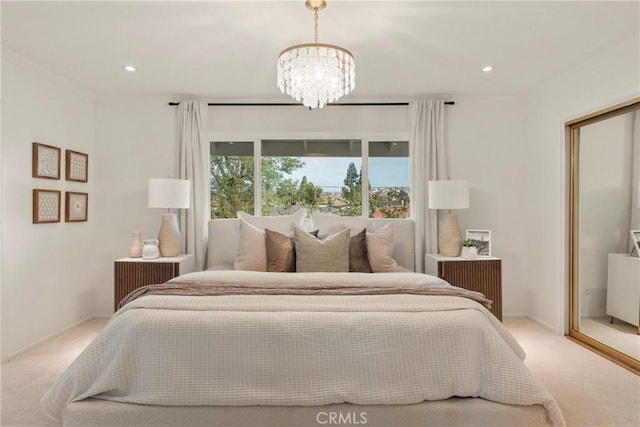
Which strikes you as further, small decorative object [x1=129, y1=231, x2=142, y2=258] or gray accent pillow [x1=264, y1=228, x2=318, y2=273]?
small decorative object [x1=129, y1=231, x2=142, y2=258]

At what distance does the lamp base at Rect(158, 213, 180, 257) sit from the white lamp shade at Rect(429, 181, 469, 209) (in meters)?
2.64

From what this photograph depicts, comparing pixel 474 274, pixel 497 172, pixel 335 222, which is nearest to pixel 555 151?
pixel 497 172

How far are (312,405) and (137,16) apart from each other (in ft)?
8.48

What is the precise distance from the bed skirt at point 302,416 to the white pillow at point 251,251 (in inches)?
65.5

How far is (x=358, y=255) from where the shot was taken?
11.2ft

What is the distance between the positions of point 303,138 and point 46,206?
102 inches

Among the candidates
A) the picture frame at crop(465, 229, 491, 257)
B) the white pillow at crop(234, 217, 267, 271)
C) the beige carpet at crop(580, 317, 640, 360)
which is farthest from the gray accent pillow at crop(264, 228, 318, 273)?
the beige carpet at crop(580, 317, 640, 360)

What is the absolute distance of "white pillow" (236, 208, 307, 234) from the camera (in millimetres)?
3854

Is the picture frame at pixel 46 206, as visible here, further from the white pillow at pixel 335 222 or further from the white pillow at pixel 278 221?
the white pillow at pixel 335 222

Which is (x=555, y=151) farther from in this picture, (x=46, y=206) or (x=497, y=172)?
(x=46, y=206)

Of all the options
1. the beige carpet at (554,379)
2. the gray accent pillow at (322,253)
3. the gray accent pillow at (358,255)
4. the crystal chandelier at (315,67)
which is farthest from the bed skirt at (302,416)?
the crystal chandelier at (315,67)

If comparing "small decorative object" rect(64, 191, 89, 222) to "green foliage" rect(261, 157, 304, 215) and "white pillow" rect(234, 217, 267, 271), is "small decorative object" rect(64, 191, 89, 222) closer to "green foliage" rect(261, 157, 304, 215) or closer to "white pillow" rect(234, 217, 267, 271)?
"white pillow" rect(234, 217, 267, 271)

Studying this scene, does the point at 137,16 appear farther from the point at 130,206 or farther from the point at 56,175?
the point at 130,206

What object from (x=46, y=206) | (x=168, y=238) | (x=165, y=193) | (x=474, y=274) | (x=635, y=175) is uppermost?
(x=635, y=175)
